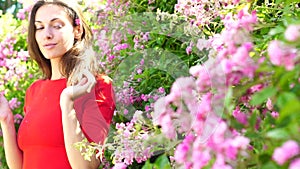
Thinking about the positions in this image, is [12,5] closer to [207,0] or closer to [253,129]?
[207,0]

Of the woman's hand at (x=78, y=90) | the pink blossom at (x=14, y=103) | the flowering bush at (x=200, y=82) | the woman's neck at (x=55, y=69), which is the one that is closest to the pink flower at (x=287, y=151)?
the flowering bush at (x=200, y=82)

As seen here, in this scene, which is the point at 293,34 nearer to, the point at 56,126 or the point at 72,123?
the point at 72,123

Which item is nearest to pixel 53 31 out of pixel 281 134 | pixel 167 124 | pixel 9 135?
pixel 9 135

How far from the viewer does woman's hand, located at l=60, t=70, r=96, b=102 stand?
2.09 meters

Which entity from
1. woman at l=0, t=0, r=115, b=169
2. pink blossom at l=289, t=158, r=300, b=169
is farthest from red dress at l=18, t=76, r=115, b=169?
pink blossom at l=289, t=158, r=300, b=169

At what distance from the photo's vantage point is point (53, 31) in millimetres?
2211

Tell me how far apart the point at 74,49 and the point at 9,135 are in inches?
17.8

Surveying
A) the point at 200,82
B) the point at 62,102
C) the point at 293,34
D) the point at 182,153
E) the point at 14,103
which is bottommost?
the point at 14,103

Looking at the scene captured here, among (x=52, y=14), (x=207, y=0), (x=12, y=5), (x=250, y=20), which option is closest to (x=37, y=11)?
(x=52, y=14)

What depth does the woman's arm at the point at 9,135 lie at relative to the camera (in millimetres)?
2338

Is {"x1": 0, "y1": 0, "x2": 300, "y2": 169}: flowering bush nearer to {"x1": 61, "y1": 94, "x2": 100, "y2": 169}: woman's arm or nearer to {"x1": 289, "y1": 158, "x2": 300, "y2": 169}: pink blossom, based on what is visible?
{"x1": 289, "y1": 158, "x2": 300, "y2": 169}: pink blossom

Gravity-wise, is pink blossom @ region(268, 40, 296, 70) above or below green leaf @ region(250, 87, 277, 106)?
above

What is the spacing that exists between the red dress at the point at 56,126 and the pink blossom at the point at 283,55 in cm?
139

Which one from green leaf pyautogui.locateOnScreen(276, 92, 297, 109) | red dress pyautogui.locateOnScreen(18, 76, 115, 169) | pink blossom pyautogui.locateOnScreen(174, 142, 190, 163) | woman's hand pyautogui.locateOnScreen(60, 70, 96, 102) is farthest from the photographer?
red dress pyautogui.locateOnScreen(18, 76, 115, 169)
